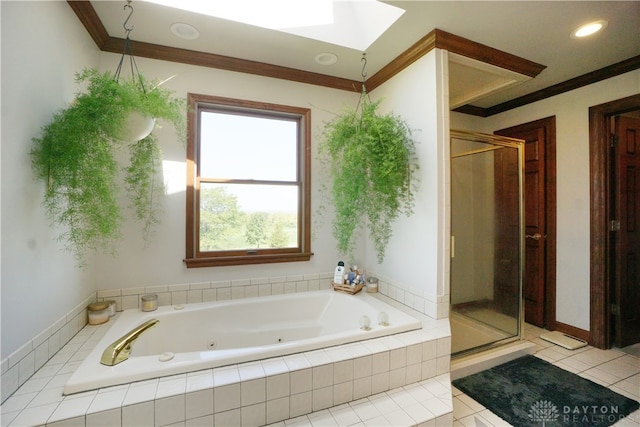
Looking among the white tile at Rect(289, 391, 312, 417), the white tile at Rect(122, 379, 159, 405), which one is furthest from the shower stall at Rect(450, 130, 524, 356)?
the white tile at Rect(122, 379, 159, 405)

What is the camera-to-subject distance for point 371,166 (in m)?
2.07

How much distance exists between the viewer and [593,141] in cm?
255

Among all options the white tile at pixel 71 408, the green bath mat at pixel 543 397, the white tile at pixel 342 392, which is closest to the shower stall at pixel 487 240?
the green bath mat at pixel 543 397

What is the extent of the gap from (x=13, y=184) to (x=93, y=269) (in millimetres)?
986

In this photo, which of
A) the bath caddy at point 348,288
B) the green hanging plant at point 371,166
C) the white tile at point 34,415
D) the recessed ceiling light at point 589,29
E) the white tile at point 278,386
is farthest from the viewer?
the bath caddy at point 348,288

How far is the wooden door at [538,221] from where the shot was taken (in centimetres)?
292

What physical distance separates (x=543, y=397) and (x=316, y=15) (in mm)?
3074

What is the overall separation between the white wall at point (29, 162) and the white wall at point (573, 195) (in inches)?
157

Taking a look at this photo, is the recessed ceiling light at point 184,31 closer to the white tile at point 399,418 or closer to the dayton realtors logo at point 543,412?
the white tile at point 399,418

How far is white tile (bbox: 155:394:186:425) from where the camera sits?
1.21 metres

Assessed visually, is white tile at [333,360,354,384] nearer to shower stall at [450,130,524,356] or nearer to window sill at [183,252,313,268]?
window sill at [183,252,313,268]

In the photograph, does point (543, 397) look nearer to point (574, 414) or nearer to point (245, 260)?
point (574, 414)

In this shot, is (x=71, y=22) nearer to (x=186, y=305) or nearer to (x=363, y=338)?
(x=186, y=305)

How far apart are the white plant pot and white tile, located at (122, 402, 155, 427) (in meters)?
1.29
